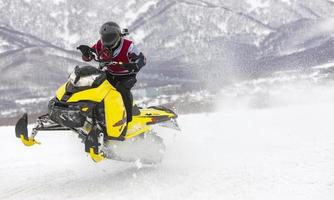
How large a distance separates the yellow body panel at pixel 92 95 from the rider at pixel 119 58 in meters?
0.49

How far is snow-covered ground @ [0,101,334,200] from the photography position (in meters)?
6.69

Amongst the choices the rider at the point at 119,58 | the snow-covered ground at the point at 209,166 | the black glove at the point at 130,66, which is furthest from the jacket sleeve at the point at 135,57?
the snow-covered ground at the point at 209,166

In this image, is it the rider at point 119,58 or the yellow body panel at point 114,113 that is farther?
the rider at point 119,58

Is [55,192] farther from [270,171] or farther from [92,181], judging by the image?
[270,171]

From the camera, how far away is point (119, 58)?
8102 mm

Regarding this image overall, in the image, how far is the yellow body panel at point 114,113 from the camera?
7496 mm

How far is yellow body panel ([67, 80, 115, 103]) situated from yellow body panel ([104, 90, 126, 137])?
3.9 inches

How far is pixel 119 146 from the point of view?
830 cm

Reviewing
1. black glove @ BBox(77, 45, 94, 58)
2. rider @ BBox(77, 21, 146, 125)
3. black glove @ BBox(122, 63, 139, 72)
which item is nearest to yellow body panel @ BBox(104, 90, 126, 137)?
rider @ BBox(77, 21, 146, 125)

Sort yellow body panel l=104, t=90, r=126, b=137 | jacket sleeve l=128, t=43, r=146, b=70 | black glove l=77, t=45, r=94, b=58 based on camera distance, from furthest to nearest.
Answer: black glove l=77, t=45, r=94, b=58
jacket sleeve l=128, t=43, r=146, b=70
yellow body panel l=104, t=90, r=126, b=137

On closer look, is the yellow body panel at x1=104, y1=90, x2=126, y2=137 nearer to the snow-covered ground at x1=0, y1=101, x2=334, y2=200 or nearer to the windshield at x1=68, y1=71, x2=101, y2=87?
the windshield at x1=68, y1=71, x2=101, y2=87

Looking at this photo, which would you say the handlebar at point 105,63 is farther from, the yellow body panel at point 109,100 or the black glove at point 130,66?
the yellow body panel at point 109,100

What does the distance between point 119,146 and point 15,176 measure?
2181 mm

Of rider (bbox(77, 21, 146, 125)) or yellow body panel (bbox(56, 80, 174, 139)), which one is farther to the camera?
rider (bbox(77, 21, 146, 125))
